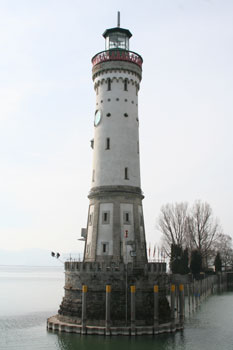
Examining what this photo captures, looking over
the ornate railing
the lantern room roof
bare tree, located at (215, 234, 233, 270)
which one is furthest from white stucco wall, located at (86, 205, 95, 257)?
bare tree, located at (215, 234, 233, 270)

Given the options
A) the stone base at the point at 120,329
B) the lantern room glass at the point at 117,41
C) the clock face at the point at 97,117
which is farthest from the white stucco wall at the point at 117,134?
the stone base at the point at 120,329

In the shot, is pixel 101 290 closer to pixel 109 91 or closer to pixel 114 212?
pixel 114 212

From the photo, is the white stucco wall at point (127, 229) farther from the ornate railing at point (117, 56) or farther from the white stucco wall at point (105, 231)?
the ornate railing at point (117, 56)

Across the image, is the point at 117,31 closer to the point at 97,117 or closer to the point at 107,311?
the point at 97,117

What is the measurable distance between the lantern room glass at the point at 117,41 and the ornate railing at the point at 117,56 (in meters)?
2.25

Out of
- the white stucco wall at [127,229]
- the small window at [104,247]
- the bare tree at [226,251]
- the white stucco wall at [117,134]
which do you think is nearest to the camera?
the white stucco wall at [127,229]

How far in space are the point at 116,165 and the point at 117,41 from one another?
1531cm

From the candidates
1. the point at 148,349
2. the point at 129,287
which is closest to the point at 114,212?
the point at 129,287

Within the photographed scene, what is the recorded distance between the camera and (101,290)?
3509 cm

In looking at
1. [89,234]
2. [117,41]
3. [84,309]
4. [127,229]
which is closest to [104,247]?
[89,234]

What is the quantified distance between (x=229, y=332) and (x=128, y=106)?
80.2 feet

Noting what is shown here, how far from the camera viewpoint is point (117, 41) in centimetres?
4647

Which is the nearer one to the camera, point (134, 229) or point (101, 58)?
point (134, 229)

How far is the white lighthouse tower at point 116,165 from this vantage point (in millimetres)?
39844
